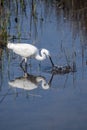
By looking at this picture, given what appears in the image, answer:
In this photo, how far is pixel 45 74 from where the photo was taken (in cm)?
860

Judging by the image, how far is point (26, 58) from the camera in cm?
927

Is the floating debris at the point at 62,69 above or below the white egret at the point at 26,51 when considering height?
below

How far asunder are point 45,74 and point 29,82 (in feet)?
1.54

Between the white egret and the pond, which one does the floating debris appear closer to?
the pond

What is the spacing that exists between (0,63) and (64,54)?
1.13 m

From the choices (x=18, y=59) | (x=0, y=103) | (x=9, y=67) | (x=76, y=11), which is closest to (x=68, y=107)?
(x=0, y=103)

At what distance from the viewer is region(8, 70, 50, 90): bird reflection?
788 centimetres

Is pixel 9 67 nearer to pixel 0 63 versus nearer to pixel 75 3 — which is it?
pixel 0 63

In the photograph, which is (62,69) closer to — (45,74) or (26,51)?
(45,74)

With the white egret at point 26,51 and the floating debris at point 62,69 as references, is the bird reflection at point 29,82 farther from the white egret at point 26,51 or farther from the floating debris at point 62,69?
the white egret at point 26,51

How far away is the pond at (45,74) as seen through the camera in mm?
6535

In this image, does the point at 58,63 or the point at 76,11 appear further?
the point at 76,11

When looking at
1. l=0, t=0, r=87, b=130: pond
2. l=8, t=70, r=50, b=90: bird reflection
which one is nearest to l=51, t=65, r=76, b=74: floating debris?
l=0, t=0, r=87, b=130: pond

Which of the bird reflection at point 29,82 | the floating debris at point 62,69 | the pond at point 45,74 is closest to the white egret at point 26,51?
the pond at point 45,74
